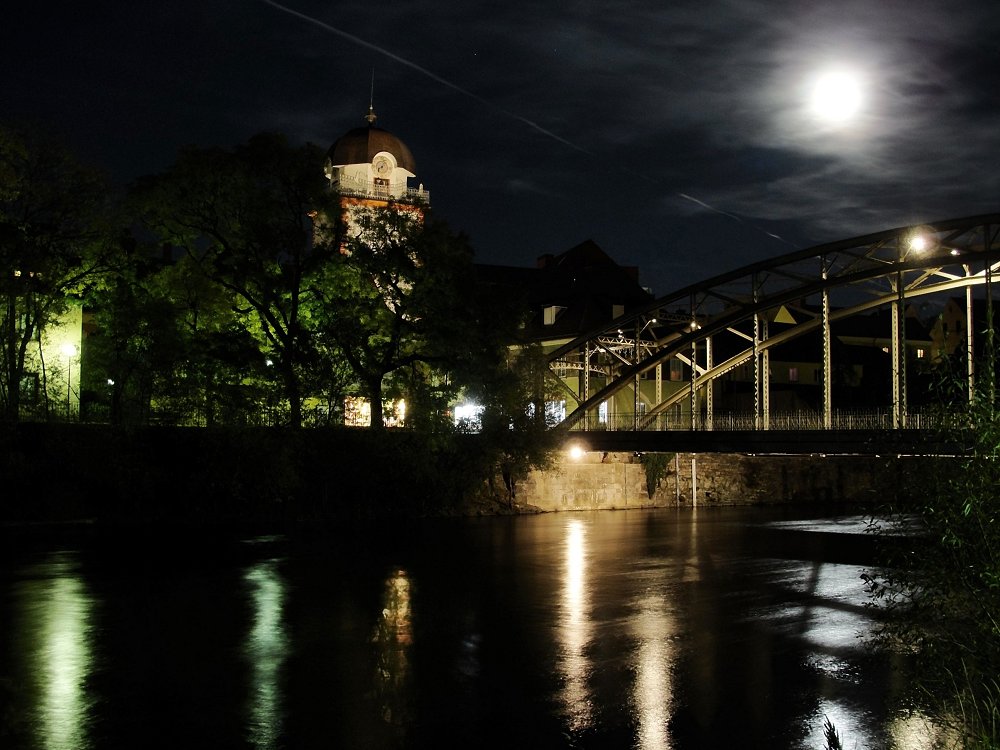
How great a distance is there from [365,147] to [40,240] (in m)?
33.4

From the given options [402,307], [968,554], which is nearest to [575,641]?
[968,554]

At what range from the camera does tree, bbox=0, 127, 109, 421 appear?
1661 inches

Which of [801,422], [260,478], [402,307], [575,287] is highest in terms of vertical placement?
[575,287]

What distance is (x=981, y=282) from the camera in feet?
135

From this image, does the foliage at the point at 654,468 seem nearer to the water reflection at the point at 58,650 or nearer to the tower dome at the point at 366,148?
the tower dome at the point at 366,148

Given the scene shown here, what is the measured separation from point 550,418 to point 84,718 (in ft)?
142

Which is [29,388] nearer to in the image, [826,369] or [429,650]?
[826,369]

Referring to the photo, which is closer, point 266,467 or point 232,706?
point 232,706

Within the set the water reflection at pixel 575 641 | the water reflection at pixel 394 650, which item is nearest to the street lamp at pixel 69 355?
the water reflection at pixel 575 641

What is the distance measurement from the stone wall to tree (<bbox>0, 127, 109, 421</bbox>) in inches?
956

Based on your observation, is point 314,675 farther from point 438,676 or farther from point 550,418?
point 550,418

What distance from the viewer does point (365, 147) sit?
75562 millimetres

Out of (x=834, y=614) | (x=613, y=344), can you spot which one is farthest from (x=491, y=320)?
(x=834, y=614)

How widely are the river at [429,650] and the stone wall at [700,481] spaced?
23.5m
